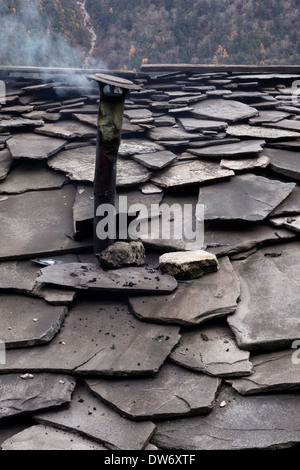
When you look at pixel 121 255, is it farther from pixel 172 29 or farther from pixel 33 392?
pixel 172 29

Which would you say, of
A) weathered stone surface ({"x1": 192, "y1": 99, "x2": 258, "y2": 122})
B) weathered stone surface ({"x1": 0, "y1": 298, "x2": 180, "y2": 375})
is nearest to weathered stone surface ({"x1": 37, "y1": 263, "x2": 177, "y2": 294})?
weathered stone surface ({"x1": 0, "y1": 298, "x2": 180, "y2": 375})

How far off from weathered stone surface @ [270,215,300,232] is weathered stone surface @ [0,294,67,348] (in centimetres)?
227

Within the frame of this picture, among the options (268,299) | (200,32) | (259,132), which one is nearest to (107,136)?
(268,299)

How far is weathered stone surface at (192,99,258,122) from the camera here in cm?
675

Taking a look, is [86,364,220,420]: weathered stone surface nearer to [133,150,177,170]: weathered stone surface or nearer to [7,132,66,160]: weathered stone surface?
[133,150,177,170]: weathered stone surface

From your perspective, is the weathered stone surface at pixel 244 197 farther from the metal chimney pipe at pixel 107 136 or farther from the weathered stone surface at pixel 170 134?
the weathered stone surface at pixel 170 134

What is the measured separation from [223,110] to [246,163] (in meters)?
1.93

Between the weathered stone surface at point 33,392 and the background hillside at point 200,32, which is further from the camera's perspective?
the background hillside at point 200,32

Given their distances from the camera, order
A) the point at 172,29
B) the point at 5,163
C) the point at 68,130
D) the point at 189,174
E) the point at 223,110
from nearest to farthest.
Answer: the point at 189,174 < the point at 5,163 < the point at 68,130 < the point at 223,110 < the point at 172,29

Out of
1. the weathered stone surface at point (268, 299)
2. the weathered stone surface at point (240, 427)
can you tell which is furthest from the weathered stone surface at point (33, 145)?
the weathered stone surface at point (240, 427)

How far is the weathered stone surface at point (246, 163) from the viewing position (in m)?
5.36

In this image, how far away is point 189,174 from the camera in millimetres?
5344

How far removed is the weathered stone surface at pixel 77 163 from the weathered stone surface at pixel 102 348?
1904 mm

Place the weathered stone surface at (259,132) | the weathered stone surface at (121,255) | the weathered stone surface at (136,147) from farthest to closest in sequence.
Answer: the weathered stone surface at (259,132) → the weathered stone surface at (136,147) → the weathered stone surface at (121,255)
